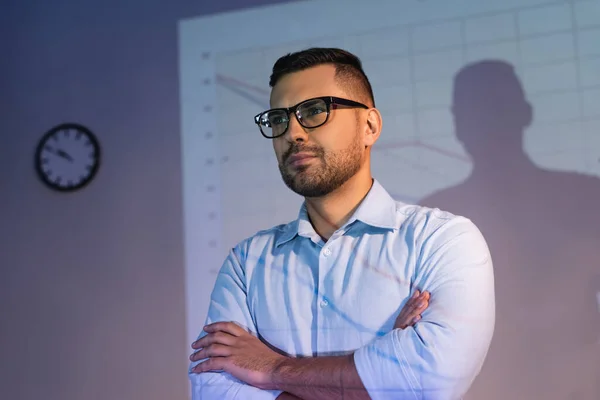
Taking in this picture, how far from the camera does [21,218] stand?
2.55m

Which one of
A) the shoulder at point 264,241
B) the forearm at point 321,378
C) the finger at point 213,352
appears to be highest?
the shoulder at point 264,241

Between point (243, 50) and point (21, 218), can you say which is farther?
point (21, 218)

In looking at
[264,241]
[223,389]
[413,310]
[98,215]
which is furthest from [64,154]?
[413,310]

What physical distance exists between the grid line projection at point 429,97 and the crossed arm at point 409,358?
0.57m

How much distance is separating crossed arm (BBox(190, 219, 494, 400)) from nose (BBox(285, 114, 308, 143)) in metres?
0.38

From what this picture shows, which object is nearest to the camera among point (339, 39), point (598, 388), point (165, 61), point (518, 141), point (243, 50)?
point (598, 388)

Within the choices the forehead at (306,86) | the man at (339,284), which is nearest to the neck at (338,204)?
the man at (339,284)

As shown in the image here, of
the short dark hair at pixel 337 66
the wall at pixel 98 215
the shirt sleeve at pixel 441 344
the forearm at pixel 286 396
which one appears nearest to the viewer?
the shirt sleeve at pixel 441 344

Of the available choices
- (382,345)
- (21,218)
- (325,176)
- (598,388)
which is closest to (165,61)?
(21,218)

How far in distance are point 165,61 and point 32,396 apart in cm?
143

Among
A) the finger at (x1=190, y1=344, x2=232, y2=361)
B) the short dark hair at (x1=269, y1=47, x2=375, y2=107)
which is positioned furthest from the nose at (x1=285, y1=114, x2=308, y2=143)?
the finger at (x1=190, y1=344, x2=232, y2=361)

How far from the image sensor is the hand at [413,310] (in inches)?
47.6

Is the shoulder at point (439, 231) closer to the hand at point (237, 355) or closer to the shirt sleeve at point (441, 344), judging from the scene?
the shirt sleeve at point (441, 344)

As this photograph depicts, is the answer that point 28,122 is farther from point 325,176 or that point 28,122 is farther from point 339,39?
point 325,176
